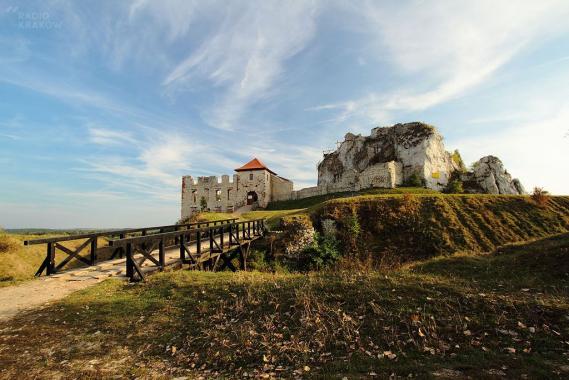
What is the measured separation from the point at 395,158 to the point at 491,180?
55.7ft

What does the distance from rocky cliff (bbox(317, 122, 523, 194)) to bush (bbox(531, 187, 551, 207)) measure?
24.4 m

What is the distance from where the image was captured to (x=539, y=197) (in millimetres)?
27531

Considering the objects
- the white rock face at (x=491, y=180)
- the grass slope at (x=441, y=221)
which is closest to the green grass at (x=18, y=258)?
the grass slope at (x=441, y=221)

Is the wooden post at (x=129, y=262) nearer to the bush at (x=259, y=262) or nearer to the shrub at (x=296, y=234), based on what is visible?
the bush at (x=259, y=262)

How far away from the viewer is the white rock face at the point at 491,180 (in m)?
51.4

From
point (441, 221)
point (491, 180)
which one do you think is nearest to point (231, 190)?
point (441, 221)

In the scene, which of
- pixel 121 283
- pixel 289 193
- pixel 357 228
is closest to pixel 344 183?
pixel 289 193

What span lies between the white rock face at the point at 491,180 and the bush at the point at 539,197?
80.9 ft

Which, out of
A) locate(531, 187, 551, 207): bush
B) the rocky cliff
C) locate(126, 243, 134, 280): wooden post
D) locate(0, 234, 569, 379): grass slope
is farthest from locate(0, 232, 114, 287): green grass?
the rocky cliff

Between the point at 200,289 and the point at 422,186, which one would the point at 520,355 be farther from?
the point at 422,186

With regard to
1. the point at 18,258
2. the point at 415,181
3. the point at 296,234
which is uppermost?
the point at 415,181

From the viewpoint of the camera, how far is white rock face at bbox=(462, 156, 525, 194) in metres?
51.4

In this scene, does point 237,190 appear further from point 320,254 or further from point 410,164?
point 320,254

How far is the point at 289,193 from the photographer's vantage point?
218 feet
